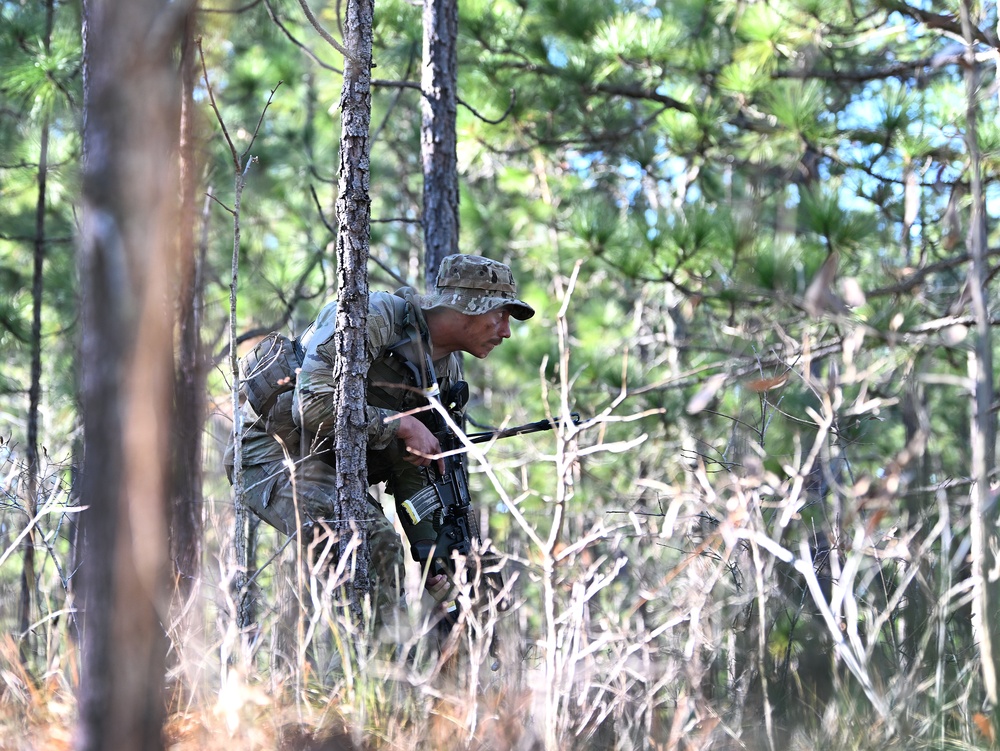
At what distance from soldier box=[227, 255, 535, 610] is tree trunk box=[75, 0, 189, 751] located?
1373 millimetres

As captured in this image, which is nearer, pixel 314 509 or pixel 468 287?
pixel 314 509

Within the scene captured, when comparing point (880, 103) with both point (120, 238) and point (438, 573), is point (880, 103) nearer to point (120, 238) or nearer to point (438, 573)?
point (438, 573)

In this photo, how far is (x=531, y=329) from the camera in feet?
29.5

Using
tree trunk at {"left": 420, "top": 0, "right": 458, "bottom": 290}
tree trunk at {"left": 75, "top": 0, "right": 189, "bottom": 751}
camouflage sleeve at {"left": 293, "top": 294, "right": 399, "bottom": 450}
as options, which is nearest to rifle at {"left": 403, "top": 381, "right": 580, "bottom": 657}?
camouflage sleeve at {"left": 293, "top": 294, "right": 399, "bottom": 450}

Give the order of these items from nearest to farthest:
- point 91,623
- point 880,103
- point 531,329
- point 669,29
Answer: point 91,623
point 880,103
point 669,29
point 531,329

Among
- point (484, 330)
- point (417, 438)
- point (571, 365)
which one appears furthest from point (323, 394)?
point (571, 365)

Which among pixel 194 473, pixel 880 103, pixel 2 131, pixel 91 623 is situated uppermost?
pixel 2 131

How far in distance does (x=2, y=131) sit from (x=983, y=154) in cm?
599

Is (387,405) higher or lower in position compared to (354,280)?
lower

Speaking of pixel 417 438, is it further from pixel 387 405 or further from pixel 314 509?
pixel 314 509

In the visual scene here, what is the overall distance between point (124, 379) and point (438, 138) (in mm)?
3064

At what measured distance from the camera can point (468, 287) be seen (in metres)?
3.81

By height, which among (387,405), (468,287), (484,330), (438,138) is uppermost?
(438,138)

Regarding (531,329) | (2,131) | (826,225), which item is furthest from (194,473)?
(531,329)
